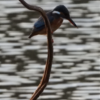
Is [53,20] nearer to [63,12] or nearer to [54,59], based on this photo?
[63,12]

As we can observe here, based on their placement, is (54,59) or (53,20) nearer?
(53,20)

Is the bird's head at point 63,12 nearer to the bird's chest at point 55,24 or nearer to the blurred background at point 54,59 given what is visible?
the bird's chest at point 55,24

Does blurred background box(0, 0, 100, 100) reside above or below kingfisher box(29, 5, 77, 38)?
below

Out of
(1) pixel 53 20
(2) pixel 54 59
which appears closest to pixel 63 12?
(1) pixel 53 20

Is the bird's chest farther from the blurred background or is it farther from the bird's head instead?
the blurred background

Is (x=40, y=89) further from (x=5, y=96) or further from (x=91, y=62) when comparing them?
(x=91, y=62)

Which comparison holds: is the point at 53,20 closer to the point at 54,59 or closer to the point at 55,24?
the point at 55,24

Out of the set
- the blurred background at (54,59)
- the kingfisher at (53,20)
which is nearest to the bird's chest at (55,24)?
the kingfisher at (53,20)

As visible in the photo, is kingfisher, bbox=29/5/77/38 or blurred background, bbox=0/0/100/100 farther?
blurred background, bbox=0/0/100/100

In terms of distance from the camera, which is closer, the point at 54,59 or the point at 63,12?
the point at 63,12

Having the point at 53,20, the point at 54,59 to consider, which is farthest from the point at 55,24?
the point at 54,59

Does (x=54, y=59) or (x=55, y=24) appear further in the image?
(x=54, y=59)

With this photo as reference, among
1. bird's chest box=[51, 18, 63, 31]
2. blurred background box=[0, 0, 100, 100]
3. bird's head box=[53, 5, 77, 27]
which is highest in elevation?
bird's head box=[53, 5, 77, 27]

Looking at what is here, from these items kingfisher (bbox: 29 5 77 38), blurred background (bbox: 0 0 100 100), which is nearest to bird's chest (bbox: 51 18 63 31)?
kingfisher (bbox: 29 5 77 38)
